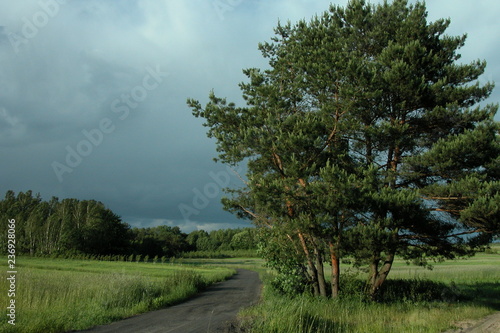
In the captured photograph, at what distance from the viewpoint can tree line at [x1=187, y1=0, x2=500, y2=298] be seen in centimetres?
1238

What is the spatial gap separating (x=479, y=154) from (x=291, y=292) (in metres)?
9.67

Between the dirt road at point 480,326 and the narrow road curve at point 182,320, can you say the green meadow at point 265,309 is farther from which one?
the narrow road curve at point 182,320

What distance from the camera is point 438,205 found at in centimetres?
1409

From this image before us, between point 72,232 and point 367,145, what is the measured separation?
7770 centimetres

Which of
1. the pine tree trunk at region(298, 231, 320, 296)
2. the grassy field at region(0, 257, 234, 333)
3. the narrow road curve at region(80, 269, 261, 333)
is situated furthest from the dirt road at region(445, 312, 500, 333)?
the grassy field at region(0, 257, 234, 333)

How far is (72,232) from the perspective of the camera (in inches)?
3041

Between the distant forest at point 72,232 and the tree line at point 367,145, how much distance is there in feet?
119

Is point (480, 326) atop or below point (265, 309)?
below

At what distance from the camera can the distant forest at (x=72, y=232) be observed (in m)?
72.8

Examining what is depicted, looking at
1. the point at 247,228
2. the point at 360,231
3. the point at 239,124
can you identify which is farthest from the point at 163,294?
the point at 360,231

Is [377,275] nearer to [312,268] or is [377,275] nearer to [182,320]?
[312,268]

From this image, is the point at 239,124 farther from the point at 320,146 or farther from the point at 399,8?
the point at 399,8

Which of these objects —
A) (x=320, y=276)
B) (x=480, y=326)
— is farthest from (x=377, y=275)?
(x=480, y=326)

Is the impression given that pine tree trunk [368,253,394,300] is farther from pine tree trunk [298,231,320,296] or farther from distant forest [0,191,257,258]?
distant forest [0,191,257,258]
